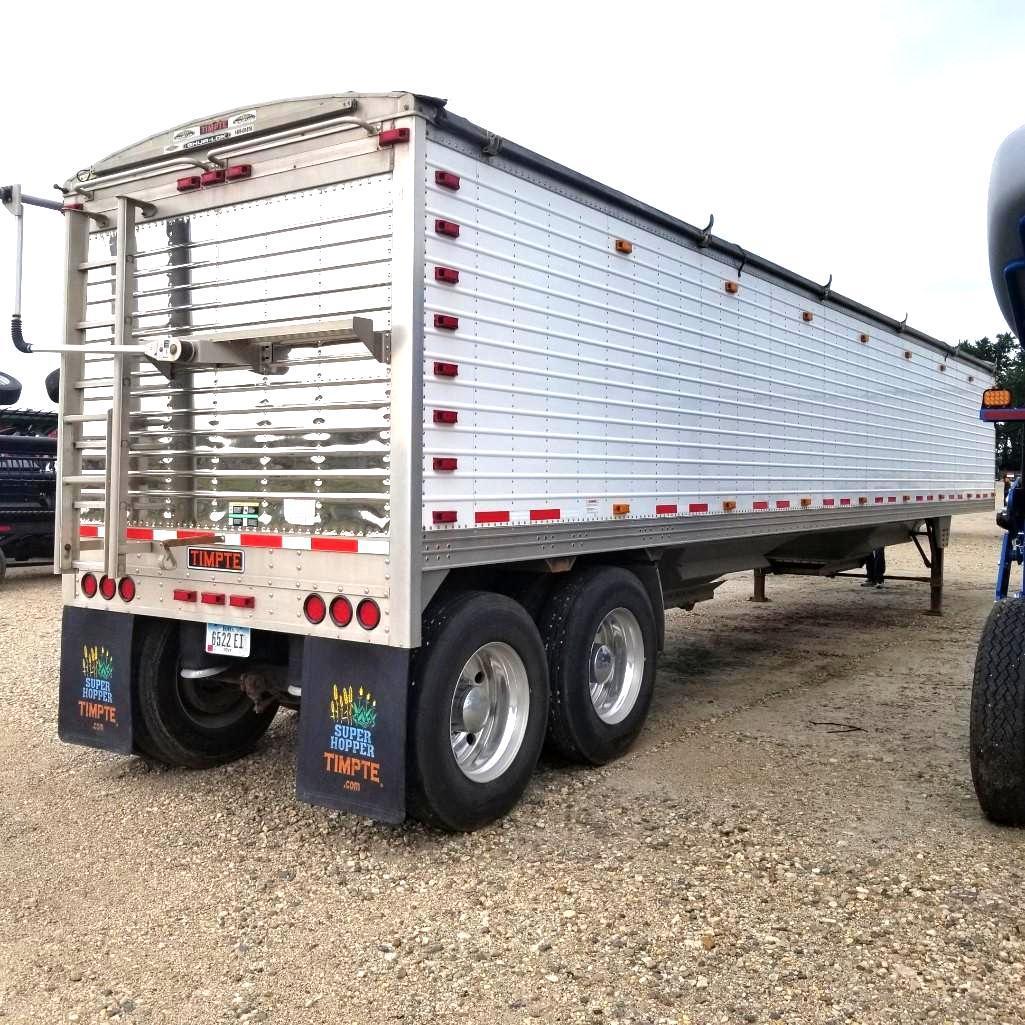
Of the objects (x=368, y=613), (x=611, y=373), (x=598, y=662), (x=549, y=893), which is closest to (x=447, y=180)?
(x=611, y=373)

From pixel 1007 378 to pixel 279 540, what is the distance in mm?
37410

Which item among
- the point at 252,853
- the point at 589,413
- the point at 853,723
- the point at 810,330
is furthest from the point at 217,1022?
the point at 810,330

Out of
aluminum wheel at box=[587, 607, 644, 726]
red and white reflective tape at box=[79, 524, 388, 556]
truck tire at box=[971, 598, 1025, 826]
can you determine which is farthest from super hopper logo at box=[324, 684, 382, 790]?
truck tire at box=[971, 598, 1025, 826]

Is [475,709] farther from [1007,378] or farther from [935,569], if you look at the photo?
[1007,378]

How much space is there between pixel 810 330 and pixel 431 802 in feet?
17.6

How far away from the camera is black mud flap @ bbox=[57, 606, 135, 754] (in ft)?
15.9

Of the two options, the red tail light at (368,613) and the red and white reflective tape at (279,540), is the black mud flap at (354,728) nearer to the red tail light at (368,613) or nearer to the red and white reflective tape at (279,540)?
the red tail light at (368,613)

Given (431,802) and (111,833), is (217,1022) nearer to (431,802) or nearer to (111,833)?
(431,802)

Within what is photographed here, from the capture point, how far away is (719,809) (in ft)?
14.9

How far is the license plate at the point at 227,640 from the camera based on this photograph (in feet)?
14.5

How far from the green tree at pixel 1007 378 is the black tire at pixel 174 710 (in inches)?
188

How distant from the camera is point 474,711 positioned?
4.43 m

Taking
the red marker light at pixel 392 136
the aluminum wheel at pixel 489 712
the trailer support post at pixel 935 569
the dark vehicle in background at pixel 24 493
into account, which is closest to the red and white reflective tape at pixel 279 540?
the aluminum wheel at pixel 489 712

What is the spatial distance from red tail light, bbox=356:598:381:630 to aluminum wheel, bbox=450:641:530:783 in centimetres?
56
